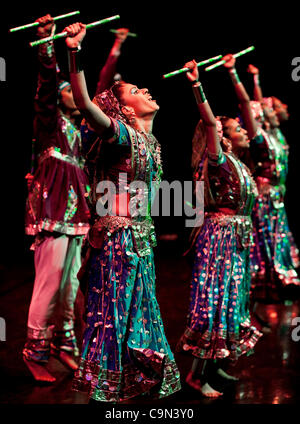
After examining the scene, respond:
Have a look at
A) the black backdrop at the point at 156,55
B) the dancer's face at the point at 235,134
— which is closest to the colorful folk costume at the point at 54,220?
the black backdrop at the point at 156,55

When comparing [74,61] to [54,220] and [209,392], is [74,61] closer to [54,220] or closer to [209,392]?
[54,220]

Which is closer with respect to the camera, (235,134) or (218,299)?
(218,299)

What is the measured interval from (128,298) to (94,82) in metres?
1.28

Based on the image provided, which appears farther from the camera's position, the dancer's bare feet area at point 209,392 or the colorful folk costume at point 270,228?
the colorful folk costume at point 270,228

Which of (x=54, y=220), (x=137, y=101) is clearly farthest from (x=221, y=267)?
(x=137, y=101)

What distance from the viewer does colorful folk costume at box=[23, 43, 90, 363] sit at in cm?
275

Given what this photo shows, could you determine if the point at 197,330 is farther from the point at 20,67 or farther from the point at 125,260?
the point at 20,67

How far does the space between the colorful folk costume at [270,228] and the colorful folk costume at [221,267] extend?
113cm

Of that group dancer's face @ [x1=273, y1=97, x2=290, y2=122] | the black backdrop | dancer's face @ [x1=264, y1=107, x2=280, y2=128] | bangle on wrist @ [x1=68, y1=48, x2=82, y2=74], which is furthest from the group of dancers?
dancer's face @ [x1=273, y1=97, x2=290, y2=122]

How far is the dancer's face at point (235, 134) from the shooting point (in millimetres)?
2969

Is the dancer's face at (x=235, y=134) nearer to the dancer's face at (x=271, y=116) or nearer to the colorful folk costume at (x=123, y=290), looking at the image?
the colorful folk costume at (x=123, y=290)

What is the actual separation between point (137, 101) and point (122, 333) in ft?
2.94

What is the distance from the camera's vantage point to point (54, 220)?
9.20 feet

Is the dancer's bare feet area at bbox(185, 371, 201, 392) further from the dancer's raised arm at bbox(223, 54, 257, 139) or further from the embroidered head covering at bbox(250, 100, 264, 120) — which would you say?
the embroidered head covering at bbox(250, 100, 264, 120)
